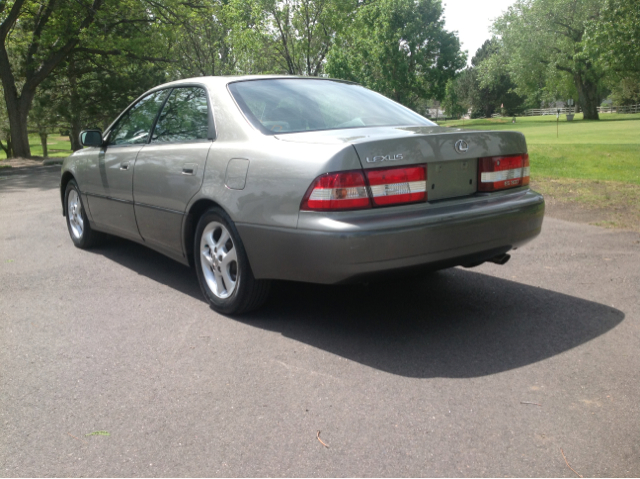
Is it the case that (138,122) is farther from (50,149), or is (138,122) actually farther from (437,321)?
(50,149)

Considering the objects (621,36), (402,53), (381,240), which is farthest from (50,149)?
(381,240)

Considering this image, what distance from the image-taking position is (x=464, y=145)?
4027 millimetres

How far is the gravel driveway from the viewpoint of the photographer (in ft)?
8.61

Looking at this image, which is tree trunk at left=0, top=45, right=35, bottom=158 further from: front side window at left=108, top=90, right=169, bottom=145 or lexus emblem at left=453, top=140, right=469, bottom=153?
lexus emblem at left=453, top=140, right=469, bottom=153

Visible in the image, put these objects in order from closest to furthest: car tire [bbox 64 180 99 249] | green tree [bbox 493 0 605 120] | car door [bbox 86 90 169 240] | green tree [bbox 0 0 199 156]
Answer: car door [bbox 86 90 169 240], car tire [bbox 64 180 99 249], green tree [bbox 0 0 199 156], green tree [bbox 493 0 605 120]

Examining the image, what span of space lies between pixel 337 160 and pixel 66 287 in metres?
2.86

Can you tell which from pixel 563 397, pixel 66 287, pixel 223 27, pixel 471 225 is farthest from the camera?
pixel 223 27

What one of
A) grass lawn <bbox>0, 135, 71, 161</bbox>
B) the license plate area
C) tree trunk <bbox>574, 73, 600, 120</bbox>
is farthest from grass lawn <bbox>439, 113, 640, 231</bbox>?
grass lawn <bbox>0, 135, 71, 161</bbox>

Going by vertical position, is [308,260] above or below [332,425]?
above

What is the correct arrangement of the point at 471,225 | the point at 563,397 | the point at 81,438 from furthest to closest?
the point at 471,225
the point at 563,397
the point at 81,438

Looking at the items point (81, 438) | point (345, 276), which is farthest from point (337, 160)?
point (81, 438)

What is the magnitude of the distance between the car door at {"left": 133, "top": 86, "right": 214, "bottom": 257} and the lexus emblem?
1.67 meters

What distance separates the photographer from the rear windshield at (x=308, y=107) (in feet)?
14.4

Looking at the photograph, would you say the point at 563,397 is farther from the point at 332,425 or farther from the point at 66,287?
the point at 66,287
